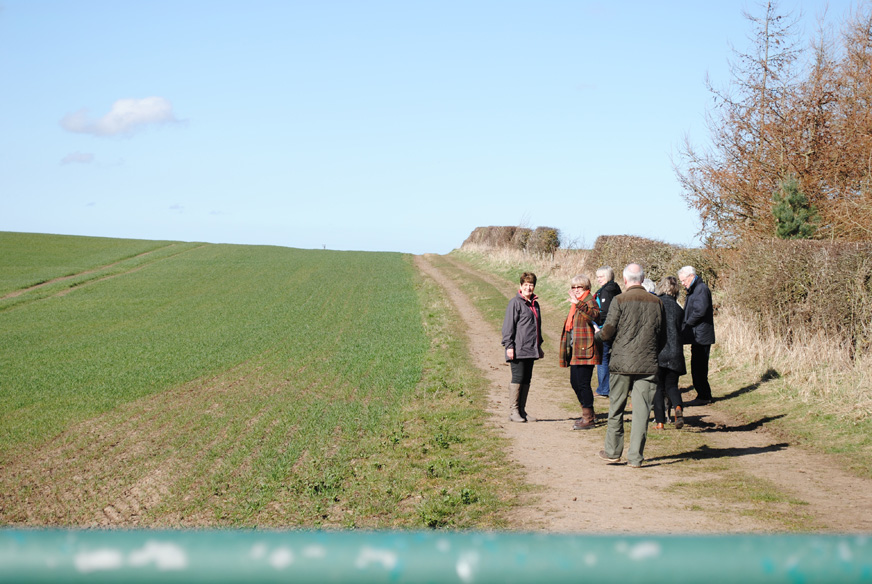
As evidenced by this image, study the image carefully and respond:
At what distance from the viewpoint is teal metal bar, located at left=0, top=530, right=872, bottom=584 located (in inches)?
29.2

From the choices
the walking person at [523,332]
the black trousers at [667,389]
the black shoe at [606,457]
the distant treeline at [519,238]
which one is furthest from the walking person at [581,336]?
the distant treeline at [519,238]

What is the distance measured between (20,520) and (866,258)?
13.6 meters

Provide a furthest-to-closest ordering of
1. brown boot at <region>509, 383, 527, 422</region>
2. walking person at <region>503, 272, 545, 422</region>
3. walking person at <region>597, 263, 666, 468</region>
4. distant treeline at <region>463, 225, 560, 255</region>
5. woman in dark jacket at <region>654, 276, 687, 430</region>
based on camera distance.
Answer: distant treeline at <region>463, 225, 560, 255</region>
brown boot at <region>509, 383, 527, 422</region>
walking person at <region>503, 272, 545, 422</region>
woman in dark jacket at <region>654, 276, 687, 430</region>
walking person at <region>597, 263, 666, 468</region>

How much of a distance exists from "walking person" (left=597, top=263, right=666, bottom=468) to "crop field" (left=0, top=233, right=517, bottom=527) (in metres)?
1.66

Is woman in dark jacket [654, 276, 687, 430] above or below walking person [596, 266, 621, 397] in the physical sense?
below

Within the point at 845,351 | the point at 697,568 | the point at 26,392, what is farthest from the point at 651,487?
the point at 26,392

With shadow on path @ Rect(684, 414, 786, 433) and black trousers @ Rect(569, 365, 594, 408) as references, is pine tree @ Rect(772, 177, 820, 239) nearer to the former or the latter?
shadow on path @ Rect(684, 414, 786, 433)

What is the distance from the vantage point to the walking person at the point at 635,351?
8852mm

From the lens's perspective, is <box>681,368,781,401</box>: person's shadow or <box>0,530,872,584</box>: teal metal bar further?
<box>681,368,781,401</box>: person's shadow

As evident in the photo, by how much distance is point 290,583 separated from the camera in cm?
74

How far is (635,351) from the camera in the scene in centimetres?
884

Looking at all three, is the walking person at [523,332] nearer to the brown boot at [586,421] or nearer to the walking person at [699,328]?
the brown boot at [586,421]

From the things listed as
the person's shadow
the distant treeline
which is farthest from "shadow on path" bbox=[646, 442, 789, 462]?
the distant treeline

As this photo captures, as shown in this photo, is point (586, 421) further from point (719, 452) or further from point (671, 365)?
point (719, 452)
